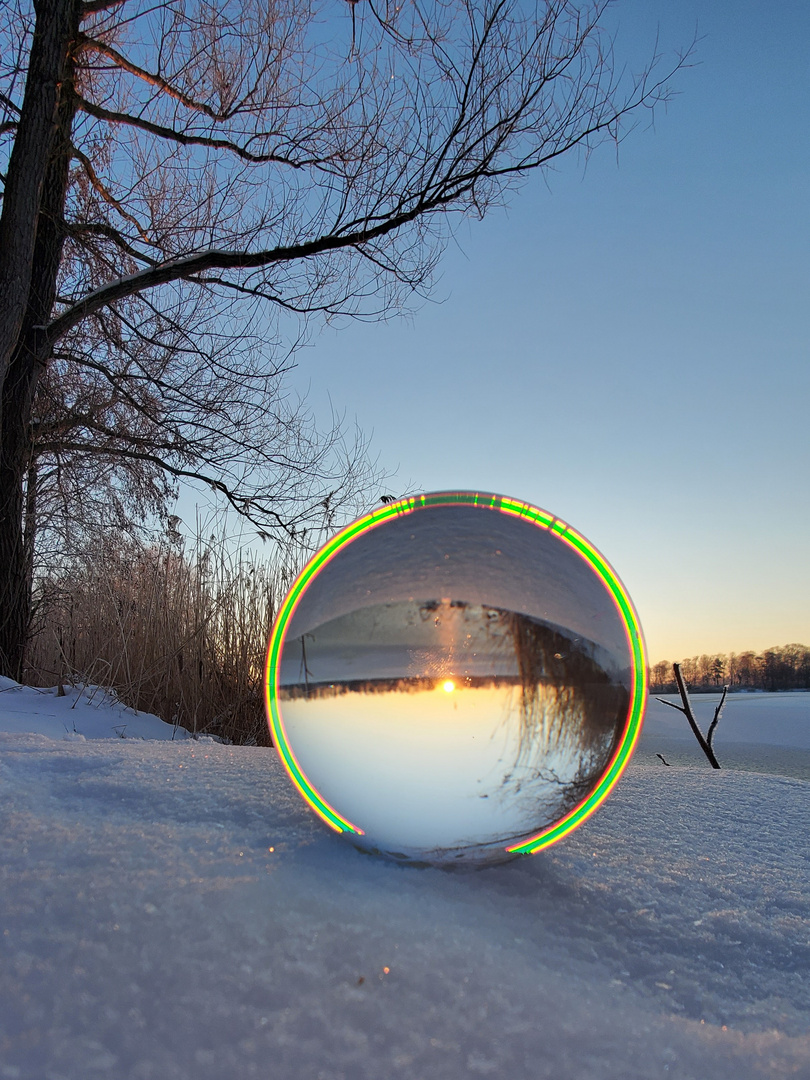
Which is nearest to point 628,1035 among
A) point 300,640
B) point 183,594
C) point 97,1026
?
point 97,1026

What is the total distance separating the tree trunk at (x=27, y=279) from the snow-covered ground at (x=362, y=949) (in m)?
3.60

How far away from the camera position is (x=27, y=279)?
401 centimetres

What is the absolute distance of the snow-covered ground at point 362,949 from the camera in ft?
1.64

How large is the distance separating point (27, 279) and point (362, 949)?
452cm

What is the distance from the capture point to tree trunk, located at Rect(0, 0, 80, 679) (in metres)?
4.00

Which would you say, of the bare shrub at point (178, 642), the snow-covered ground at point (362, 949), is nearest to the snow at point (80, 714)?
the bare shrub at point (178, 642)

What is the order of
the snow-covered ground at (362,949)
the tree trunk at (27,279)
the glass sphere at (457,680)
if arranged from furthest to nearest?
the tree trunk at (27,279) → the glass sphere at (457,680) → the snow-covered ground at (362,949)

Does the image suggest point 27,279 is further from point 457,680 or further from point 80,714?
point 457,680

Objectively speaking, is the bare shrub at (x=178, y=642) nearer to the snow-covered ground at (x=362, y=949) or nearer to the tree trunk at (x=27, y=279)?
the tree trunk at (x=27, y=279)

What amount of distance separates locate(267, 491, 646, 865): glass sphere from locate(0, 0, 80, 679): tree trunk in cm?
391

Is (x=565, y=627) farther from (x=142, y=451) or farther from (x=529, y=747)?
(x=142, y=451)

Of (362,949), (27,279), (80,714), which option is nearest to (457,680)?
(362,949)

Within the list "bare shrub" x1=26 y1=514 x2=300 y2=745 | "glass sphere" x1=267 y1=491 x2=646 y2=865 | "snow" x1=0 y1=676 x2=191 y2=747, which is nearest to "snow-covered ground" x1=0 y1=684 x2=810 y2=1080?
"glass sphere" x1=267 y1=491 x2=646 y2=865

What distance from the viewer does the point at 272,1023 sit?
518 millimetres
